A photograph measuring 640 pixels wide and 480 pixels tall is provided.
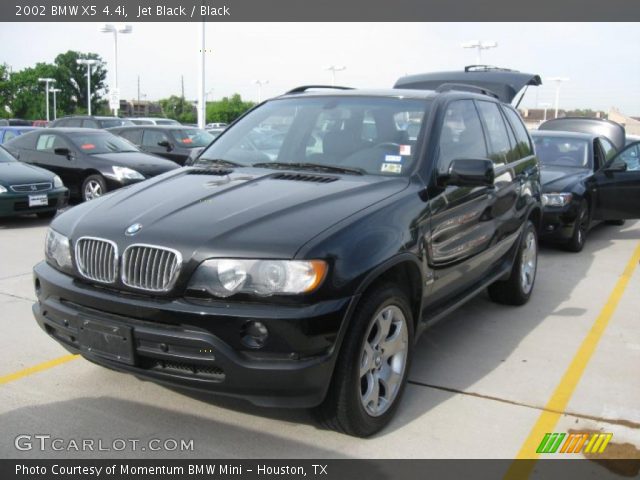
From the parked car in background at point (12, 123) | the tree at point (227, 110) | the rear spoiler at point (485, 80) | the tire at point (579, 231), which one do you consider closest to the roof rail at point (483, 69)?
the rear spoiler at point (485, 80)

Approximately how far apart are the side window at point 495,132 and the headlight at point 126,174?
23.9ft

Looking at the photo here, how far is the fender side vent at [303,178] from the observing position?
12.7ft

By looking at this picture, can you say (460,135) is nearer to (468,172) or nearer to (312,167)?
(468,172)

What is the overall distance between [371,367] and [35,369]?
2.28 meters

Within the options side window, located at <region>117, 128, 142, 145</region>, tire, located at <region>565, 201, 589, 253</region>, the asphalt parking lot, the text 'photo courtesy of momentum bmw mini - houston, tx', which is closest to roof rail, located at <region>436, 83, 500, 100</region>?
the text 'photo courtesy of momentum bmw mini - houston, tx'

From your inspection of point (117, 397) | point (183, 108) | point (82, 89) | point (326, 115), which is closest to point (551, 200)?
point (326, 115)

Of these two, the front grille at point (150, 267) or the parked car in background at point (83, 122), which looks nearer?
the front grille at point (150, 267)

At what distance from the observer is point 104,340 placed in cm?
315

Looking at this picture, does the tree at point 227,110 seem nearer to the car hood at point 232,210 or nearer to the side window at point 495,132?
the side window at point 495,132

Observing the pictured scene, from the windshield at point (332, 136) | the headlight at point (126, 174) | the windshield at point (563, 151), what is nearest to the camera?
the windshield at point (332, 136)

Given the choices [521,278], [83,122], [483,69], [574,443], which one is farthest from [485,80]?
[83,122]

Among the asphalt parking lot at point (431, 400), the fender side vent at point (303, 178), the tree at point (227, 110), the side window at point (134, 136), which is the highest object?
the tree at point (227, 110)

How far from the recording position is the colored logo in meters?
3.38

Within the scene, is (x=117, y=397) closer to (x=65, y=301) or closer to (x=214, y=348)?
(x=65, y=301)
